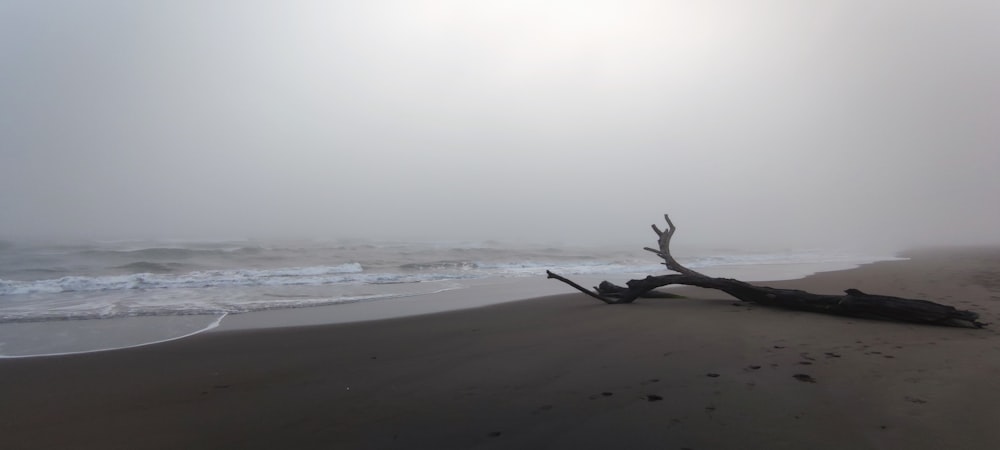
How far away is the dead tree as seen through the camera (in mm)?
5488

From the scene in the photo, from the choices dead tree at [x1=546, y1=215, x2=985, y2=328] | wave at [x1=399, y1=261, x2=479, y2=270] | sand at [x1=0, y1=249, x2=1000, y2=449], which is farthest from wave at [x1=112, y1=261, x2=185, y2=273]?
dead tree at [x1=546, y1=215, x2=985, y2=328]

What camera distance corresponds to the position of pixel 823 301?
6602 millimetres

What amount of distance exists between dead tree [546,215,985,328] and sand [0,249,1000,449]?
9.8 inches

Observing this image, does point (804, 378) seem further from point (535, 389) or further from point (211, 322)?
point (211, 322)

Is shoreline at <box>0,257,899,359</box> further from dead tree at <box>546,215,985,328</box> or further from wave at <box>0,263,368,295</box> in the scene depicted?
wave at <box>0,263,368,295</box>

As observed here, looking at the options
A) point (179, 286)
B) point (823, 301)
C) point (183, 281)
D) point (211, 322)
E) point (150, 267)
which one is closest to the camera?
point (823, 301)

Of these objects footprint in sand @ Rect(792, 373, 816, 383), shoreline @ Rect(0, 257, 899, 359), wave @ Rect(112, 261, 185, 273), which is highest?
wave @ Rect(112, 261, 185, 273)

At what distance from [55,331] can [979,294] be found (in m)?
14.8

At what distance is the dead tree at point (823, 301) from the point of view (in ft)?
18.0

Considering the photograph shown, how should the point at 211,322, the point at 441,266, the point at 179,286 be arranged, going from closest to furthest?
the point at 211,322, the point at 179,286, the point at 441,266

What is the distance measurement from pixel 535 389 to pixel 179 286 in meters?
11.9

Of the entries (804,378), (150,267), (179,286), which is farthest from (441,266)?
(804,378)

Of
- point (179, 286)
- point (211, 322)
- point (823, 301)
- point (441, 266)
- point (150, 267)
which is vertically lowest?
point (211, 322)

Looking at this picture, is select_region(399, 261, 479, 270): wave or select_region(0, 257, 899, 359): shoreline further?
select_region(399, 261, 479, 270): wave
